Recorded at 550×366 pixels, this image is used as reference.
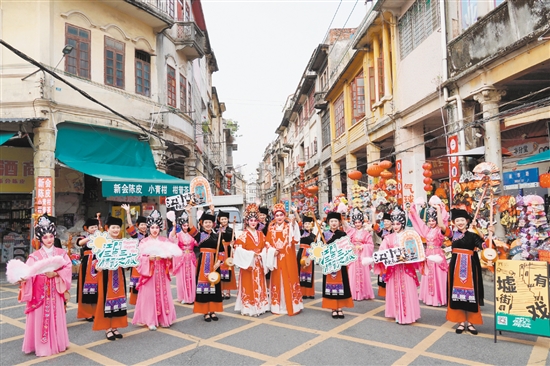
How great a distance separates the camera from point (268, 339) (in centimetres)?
564

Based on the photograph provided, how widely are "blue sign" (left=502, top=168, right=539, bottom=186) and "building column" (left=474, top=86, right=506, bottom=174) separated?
172cm

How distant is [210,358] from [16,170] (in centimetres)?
1156

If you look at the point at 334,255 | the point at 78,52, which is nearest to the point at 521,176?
the point at 334,255

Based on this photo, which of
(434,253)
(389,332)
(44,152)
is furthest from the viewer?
(44,152)

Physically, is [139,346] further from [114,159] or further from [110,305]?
[114,159]

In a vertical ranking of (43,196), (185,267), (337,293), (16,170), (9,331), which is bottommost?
(9,331)

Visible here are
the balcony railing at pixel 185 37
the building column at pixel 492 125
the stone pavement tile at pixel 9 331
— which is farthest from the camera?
the balcony railing at pixel 185 37

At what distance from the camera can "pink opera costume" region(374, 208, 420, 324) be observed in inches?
244

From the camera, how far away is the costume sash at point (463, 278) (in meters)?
5.64

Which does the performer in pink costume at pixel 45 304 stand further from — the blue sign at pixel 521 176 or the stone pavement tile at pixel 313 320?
the blue sign at pixel 521 176

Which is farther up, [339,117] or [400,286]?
[339,117]

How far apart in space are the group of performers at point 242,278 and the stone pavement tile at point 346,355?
129cm

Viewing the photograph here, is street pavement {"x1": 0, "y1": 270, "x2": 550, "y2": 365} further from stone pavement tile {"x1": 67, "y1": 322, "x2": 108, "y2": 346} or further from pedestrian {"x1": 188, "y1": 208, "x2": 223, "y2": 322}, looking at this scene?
pedestrian {"x1": 188, "y1": 208, "x2": 223, "y2": 322}

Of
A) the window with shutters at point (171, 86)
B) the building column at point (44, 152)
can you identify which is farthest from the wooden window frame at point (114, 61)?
the building column at point (44, 152)
